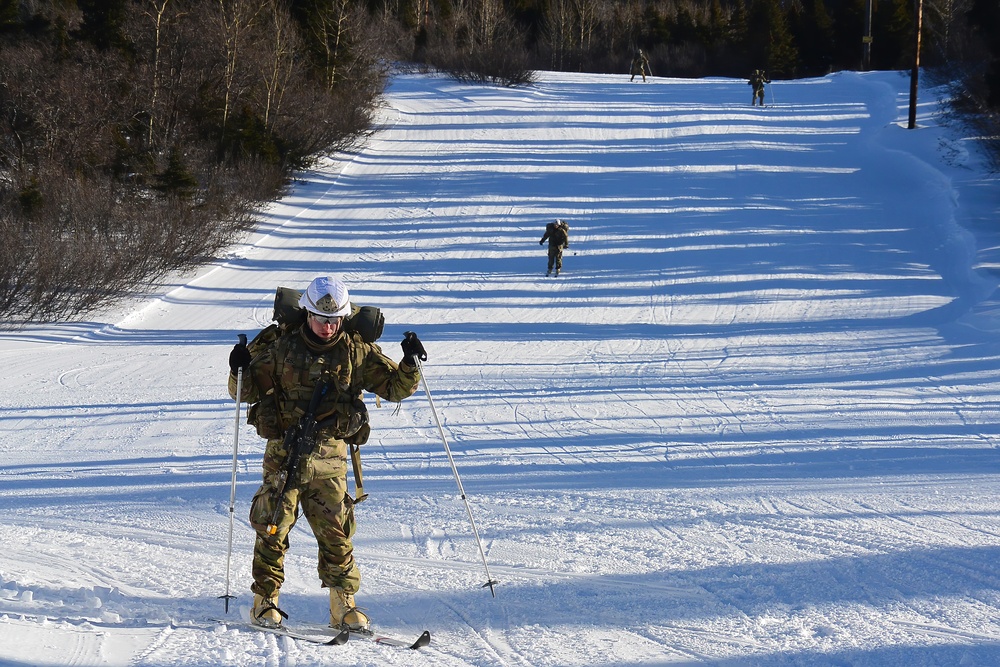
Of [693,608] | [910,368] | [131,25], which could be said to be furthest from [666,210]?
[693,608]

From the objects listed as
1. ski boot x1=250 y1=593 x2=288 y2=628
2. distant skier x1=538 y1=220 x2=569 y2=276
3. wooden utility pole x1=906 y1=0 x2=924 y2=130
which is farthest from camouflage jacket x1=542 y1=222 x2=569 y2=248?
wooden utility pole x1=906 y1=0 x2=924 y2=130

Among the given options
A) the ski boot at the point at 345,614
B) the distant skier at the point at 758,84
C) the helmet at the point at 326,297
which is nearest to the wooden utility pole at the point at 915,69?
the distant skier at the point at 758,84

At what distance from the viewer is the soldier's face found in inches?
196

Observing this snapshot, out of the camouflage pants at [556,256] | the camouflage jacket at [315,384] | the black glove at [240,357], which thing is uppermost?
the black glove at [240,357]

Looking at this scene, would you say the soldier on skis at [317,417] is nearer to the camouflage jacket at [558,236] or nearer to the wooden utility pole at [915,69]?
the camouflage jacket at [558,236]

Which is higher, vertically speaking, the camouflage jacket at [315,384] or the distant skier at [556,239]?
the camouflage jacket at [315,384]

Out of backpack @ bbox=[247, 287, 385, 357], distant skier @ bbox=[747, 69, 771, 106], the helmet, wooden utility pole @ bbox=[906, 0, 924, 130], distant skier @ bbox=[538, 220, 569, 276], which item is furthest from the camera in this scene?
distant skier @ bbox=[747, 69, 771, 106]

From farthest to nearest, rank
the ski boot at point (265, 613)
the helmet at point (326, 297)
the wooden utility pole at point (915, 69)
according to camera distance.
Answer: the wooden utility pole at point (915, 69)
the ski boot at point (265, 613)
the helmet at point (326, 297)

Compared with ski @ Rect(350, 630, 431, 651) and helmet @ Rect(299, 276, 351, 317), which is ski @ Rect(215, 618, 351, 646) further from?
helmet @ Rect(299, 276, 351, 317)

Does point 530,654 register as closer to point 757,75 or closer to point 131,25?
point 131,25

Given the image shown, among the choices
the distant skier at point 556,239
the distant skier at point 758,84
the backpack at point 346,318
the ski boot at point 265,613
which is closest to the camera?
the backpack at point 346,318

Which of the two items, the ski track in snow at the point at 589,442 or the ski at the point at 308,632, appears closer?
the ski at the point at 308,632

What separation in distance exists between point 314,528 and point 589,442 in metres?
4.64

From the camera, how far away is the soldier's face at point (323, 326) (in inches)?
196
